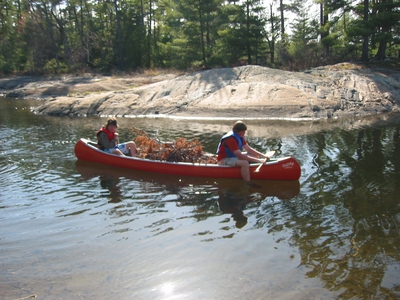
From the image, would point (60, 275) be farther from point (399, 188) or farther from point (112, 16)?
point (112, 16)

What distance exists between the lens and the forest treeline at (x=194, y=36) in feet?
83.9

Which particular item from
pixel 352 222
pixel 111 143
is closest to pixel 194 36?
pixel 111 143

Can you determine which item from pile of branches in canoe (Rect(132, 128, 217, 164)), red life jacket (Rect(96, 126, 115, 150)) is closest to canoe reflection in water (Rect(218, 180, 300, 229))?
pile of branches in canoe (Rect(132, 128, 217, 164))

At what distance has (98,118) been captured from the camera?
19.7 metres

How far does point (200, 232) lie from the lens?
6344mm

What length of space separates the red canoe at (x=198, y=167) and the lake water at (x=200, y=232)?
19 centimetres

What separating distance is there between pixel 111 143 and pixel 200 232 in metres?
5.14

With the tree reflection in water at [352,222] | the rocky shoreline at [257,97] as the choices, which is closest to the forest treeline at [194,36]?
the rocky shoreline at [257,97]

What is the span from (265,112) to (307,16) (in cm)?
1847

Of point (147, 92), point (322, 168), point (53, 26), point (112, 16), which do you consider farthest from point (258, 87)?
point (53, 26)

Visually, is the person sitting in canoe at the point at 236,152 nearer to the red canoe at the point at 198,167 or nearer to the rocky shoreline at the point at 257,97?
the red canoe at the point at 198,167

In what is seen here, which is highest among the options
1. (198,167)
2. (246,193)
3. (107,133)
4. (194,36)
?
(194,36)

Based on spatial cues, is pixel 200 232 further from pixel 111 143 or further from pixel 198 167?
pixel 111 143

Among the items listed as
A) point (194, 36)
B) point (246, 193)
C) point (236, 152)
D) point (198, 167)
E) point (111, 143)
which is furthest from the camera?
point (194, 36)
